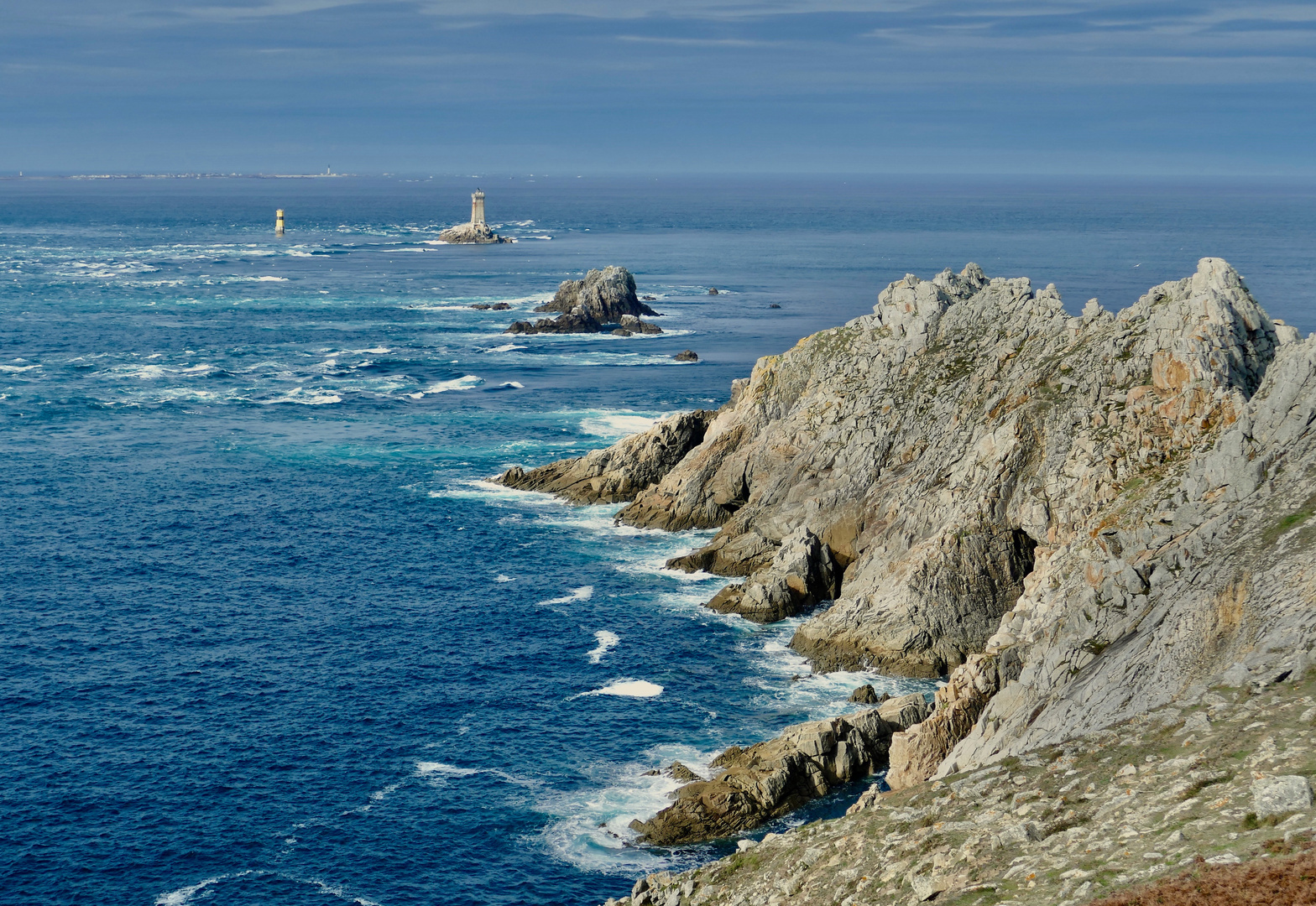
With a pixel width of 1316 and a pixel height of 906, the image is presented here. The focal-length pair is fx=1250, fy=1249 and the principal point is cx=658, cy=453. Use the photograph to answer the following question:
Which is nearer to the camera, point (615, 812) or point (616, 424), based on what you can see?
point (615, 812)

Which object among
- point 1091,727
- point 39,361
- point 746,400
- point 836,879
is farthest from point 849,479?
point 39,361

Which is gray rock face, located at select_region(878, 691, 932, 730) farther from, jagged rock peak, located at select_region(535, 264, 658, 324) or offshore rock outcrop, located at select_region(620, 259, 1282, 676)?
jagged rock peak, located at select_region(535, 264, 658, 324)

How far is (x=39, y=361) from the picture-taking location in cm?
14638

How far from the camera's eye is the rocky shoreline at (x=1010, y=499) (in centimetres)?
4072

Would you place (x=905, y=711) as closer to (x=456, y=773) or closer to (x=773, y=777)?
(x=773, y=777)

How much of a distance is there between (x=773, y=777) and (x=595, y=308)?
448ft

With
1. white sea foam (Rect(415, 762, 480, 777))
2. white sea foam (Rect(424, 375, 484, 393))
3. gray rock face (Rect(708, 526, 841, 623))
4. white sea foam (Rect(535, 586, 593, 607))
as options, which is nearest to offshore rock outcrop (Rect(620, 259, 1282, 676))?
gray rock face (Rect(708, 526, 841, 623))

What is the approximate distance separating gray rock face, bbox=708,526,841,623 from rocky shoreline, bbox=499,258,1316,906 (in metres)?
0.16

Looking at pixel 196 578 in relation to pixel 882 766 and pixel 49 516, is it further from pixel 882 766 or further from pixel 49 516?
pixel 882 766

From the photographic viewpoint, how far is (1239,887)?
77.2 feet

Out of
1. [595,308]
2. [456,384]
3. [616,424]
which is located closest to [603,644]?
[616,424]

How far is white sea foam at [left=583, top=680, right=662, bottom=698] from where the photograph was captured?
197 ft

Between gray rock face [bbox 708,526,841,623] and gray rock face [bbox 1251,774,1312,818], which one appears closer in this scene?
gray rock face [bbox 1251,774,1312,818]

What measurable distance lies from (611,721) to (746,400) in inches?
1309
